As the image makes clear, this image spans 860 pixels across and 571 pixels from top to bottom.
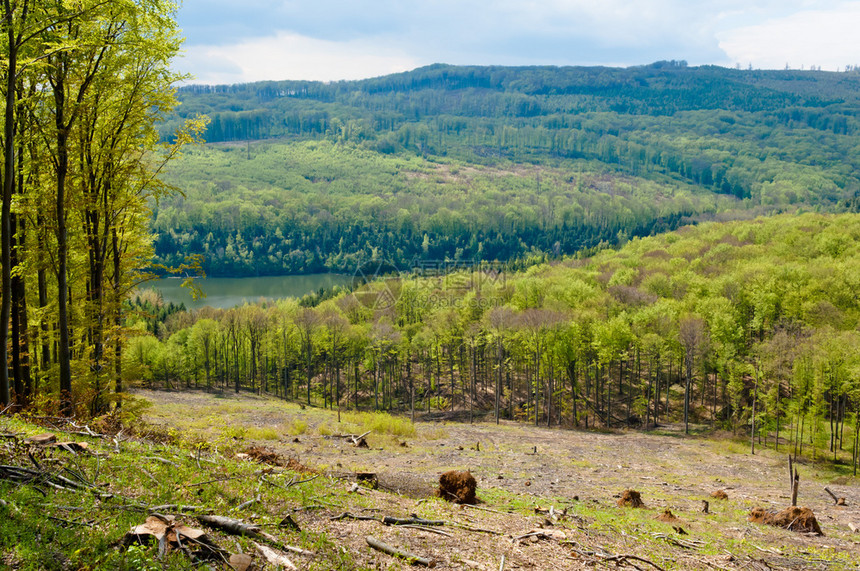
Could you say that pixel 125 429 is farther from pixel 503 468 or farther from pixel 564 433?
pixel 564 433

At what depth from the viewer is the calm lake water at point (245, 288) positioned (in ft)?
454

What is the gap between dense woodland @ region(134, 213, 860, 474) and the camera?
4103 cm

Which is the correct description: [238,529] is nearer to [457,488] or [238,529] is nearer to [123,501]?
[123,501]

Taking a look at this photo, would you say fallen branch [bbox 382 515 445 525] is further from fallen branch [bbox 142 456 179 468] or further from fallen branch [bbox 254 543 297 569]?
fallen branch [bbox 142 456 179 468]

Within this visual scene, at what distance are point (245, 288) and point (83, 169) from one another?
6194 inches

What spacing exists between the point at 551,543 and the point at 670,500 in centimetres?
1282

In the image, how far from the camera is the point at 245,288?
163500 millimetres

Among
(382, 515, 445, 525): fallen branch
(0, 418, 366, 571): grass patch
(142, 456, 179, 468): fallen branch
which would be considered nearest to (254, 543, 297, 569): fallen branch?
(0, 418, 366, 571): grass patch

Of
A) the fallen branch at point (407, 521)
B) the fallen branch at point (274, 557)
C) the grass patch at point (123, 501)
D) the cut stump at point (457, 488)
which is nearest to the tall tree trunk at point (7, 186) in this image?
the grass patch at point (123, 501)

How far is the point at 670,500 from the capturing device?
63.3 ft

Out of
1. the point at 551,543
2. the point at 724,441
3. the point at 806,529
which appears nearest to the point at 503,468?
the point at 806,529

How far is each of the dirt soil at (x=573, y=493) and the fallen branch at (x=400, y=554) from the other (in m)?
0.15

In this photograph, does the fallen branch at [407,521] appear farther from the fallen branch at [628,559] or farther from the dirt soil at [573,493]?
the fallen branch at [628,559]

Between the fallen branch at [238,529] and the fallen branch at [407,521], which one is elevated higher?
the fallen branch at [238,529]
